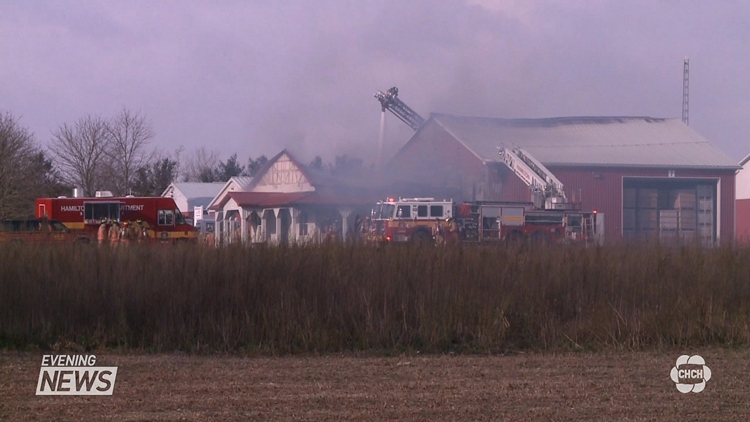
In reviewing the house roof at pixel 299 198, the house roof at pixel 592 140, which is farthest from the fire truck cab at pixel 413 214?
the house roof at pixel 592 140

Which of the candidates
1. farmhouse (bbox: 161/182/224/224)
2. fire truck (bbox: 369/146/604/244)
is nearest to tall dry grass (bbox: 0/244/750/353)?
fire truck (bbox: 369/146/604/244)

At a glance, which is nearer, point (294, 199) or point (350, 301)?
point (350, 301)

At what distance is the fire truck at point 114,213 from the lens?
111 feet

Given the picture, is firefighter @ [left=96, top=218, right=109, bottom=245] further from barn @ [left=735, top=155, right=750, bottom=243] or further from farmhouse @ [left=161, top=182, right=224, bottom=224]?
barn @ [left=735, top=155, right=750, bottom=243]

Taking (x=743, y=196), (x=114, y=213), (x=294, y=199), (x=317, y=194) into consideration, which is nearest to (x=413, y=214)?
(x=294, y=199)

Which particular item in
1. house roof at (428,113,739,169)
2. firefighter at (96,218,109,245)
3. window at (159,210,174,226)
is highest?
house roof at (428,113,739,169)

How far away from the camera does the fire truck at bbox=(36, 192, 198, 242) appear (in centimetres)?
3394

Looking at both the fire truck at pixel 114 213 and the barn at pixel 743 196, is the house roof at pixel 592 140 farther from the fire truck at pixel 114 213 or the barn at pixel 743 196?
the fire truck at pixel 114 213

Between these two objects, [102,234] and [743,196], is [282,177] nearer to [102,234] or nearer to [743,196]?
[102,234]

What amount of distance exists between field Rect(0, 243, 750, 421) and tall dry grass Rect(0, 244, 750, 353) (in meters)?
0.02

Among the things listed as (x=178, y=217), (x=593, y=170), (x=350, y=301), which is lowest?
(x=350, y=301)

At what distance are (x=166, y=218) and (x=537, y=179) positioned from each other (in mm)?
19157

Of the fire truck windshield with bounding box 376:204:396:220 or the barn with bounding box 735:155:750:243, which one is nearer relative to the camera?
the fire truck windshield with bounding box 376:204:396:220

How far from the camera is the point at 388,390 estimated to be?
883cm
